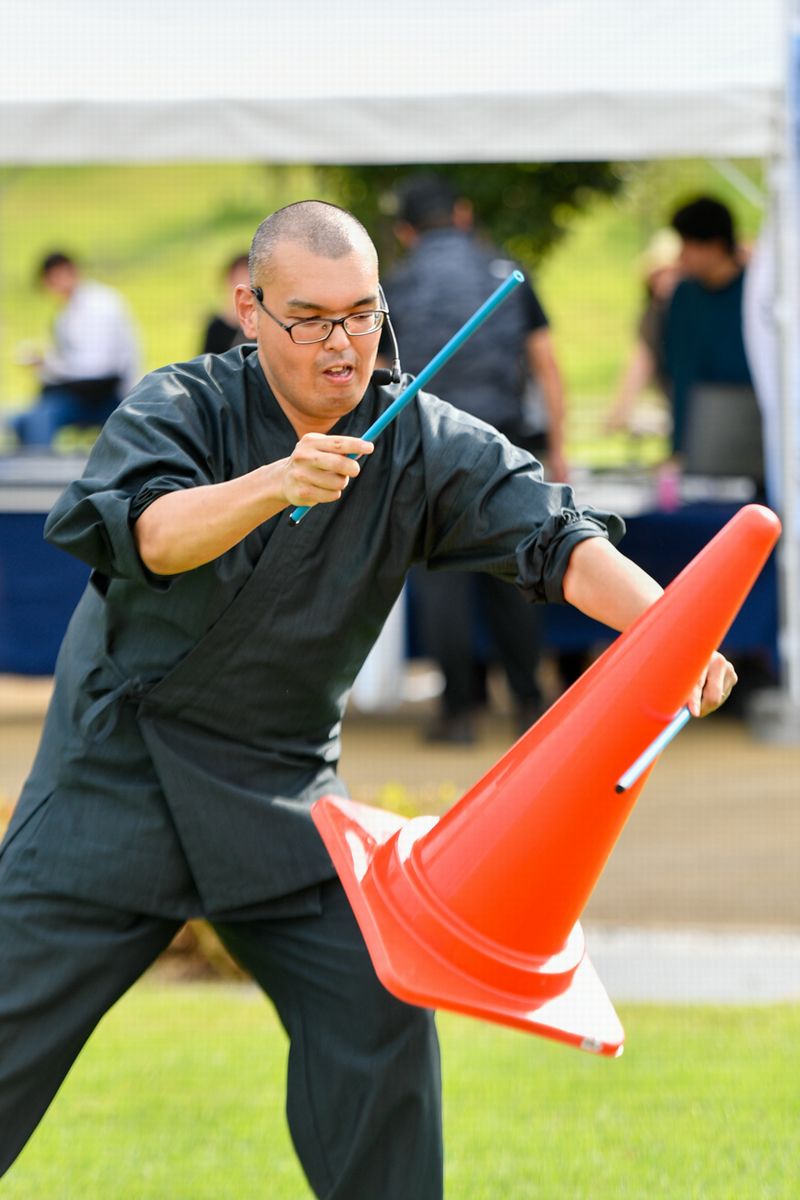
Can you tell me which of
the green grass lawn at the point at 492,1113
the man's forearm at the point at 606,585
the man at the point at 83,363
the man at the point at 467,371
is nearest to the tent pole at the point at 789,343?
the man at the point at 467,371

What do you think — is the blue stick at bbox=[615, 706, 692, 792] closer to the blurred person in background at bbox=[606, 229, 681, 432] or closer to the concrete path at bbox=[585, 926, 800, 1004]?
the concrete path at bbox=[585, 926, 800, 1004]

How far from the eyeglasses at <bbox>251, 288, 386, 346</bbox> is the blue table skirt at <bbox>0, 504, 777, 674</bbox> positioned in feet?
15.9

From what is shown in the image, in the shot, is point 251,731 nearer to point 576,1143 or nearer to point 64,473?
point 576,1143

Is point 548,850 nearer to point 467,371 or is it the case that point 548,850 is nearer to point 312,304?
point 312,304

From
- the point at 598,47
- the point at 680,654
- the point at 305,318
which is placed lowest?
the point at 680,654

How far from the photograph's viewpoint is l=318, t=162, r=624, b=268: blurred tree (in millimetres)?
11461

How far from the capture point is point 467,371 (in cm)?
665

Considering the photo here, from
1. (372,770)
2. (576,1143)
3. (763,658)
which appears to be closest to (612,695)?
(576,1143)

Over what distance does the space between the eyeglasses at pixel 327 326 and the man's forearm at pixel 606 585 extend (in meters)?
0.40

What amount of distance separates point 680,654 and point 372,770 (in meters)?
4.53

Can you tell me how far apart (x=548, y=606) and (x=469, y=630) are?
51 centimetres

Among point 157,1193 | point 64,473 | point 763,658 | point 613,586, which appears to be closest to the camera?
point 613,586

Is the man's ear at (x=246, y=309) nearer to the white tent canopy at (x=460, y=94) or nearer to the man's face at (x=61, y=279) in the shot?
the white tent canopy at (x=460, y=94)

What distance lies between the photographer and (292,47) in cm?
700
